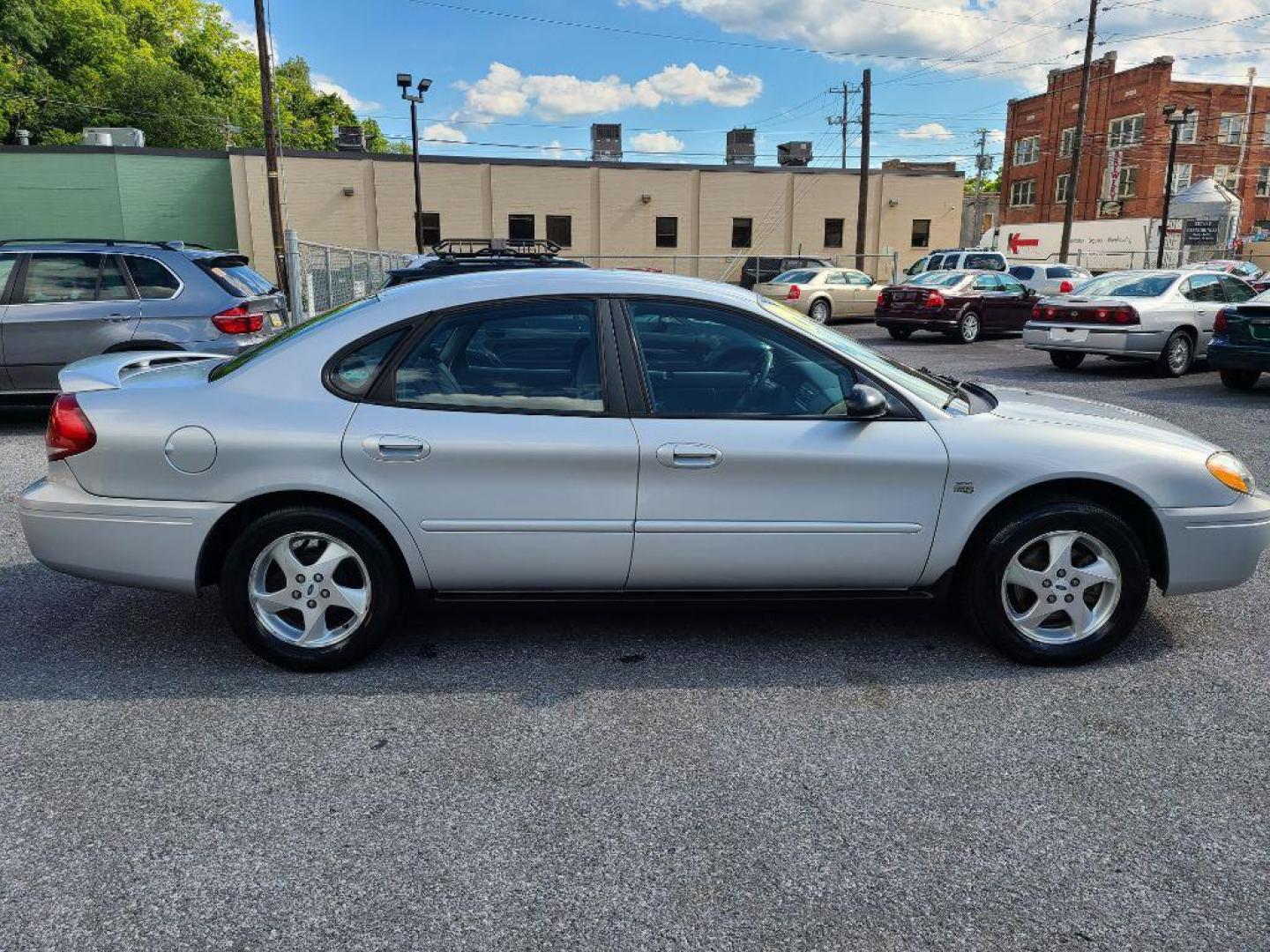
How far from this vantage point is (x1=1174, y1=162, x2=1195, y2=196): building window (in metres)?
55.8

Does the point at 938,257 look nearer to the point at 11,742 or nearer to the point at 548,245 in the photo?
the point at 548,245

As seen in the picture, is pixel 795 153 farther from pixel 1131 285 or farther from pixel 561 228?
pixel 1131 285

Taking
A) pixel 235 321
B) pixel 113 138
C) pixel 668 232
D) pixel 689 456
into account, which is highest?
pixel 113 138

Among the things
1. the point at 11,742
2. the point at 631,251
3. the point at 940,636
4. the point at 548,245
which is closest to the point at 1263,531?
the point at 940,636

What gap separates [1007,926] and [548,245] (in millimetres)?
13230

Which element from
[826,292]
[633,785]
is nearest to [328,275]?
[826,292]

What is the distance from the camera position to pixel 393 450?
11.8 ft

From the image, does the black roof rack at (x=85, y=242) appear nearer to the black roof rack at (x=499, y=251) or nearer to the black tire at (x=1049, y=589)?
the black roof rack at (x=499, y=251)

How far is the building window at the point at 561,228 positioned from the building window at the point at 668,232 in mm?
3811

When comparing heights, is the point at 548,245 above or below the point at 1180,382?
above

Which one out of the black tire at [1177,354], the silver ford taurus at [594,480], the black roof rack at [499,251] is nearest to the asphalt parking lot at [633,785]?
the silver ford taurus at [594,480]

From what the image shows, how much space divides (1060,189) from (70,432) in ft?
211

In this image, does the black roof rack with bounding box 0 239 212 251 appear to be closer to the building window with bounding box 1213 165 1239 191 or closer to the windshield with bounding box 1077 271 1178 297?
the windshield with bounding box 1077 271 1178 297

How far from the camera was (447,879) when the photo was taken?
2.54 m
